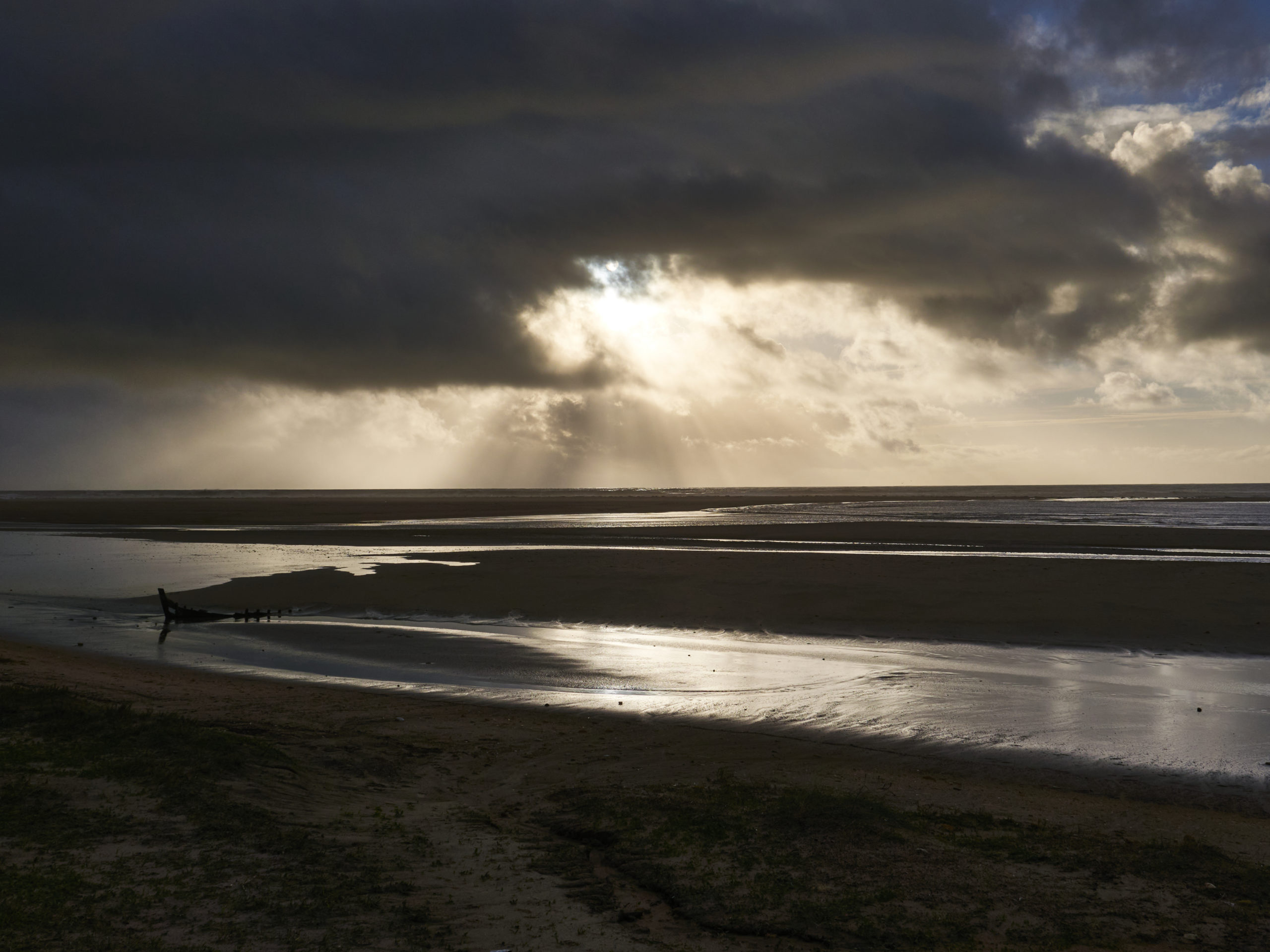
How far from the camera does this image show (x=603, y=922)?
6.44m

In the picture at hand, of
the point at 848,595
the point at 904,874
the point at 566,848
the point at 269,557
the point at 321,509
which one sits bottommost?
the point at 566,848

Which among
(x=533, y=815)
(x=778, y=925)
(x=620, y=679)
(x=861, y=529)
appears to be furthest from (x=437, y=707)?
(x=861, y=529)

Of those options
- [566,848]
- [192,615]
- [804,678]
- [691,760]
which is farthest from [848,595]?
[566,848]

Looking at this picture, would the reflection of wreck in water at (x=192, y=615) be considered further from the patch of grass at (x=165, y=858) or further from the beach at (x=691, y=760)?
the patch of grass at (x=165, y=858)

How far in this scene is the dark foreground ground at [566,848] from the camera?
20.3ft

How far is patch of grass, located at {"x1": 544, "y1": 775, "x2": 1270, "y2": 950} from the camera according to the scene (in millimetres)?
6309

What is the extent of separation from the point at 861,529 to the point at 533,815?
48.9 meters

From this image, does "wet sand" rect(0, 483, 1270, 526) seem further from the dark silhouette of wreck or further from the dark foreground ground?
the dark foreground ground

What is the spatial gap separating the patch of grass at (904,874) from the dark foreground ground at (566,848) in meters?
0.03

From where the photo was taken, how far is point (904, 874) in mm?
7176

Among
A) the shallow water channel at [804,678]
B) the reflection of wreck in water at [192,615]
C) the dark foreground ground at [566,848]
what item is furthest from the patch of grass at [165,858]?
the reflection of wreck in water at [192,615]

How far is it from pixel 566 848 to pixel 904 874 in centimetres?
297

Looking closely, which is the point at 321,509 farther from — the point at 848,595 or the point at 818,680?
the point at 818,680

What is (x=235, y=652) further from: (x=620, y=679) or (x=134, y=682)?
(x=620, y=679)
